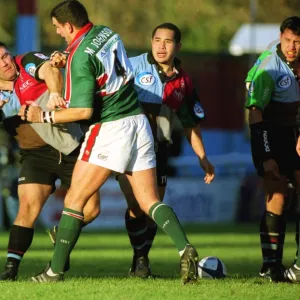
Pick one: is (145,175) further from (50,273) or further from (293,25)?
(293,25)

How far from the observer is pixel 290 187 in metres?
11.4

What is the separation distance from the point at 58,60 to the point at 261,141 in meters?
2.20

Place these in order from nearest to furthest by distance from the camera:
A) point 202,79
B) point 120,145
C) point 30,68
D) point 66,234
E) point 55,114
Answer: point 55,114 → point 120,145 → point 66,234 → point 30,68 → point 202,79

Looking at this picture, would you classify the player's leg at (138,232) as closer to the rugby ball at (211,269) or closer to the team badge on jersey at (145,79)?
the rugby ball at (211,269)

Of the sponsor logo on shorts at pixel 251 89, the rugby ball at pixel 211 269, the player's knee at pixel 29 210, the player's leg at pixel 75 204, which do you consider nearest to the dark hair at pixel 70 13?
the player's leg at pixel 75 204

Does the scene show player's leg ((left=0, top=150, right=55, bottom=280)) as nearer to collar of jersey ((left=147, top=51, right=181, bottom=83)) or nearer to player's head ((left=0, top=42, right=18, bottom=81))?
player's head ((left=0, top=42, right=18, bottom=81))

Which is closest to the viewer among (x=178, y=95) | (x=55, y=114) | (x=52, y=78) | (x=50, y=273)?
(x=55, y=114)

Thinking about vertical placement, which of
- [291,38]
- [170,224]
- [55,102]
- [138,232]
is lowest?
[138,232]

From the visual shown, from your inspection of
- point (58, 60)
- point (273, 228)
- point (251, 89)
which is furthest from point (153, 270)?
point (58, 60)

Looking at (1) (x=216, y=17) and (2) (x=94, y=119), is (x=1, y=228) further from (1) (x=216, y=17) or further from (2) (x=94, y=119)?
(1) (x=216, y=17)

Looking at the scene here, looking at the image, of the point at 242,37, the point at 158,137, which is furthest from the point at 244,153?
the point at 158,137

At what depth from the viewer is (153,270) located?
41.8 feet

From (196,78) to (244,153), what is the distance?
9.14 ft

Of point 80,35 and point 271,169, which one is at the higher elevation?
point 80,35
